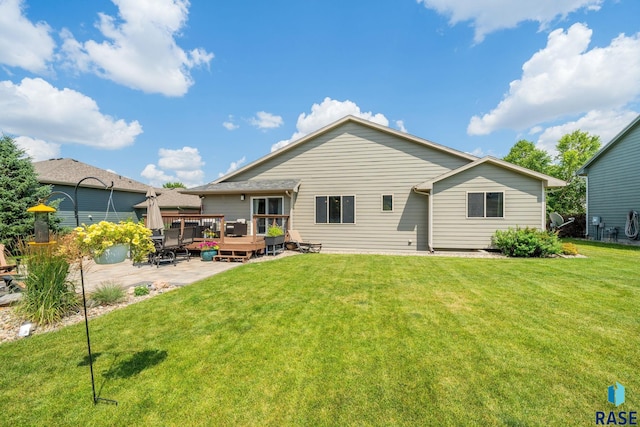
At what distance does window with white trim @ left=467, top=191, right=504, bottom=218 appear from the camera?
10625 mm

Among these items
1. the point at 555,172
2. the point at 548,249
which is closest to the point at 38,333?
the point at 548,249

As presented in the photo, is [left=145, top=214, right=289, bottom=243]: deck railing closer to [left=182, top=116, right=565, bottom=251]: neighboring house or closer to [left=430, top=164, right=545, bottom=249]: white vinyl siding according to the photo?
[left=182, top=116, right=565, bottom=251]: neighboring house

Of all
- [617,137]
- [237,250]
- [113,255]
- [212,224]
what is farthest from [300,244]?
[617,137]

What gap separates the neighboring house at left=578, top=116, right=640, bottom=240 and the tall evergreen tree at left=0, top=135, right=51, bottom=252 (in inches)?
1146

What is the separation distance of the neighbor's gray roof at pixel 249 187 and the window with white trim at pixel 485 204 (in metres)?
7.49

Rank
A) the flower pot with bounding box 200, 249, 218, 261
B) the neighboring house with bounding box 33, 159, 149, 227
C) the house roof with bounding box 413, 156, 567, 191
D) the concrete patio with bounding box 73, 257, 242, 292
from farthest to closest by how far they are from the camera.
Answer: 1. the neighboring house with bounding box 33, 159, 149, 227
2. the house roof with bounding box 413, 156, 567, 191
3. the flower pot with bounding box 200, 249, 218, 261
4. the concrete patio with bounding box 73, 257, 242, 292

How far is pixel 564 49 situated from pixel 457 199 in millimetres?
9705

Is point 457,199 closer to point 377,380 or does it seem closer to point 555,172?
point 377,380

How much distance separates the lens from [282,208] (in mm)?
12430

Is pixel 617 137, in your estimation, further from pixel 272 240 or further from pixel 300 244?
pixel 272 240

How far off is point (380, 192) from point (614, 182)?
14.3 m

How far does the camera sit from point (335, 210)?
491 inches

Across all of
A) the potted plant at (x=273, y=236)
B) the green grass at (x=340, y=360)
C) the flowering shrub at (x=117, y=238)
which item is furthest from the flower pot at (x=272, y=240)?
the green grass at (x=340, y=360)

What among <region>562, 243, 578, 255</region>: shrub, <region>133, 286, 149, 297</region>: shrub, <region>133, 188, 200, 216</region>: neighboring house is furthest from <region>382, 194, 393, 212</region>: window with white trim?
<region>133, 188, 200, 216</region>: neighboring house
